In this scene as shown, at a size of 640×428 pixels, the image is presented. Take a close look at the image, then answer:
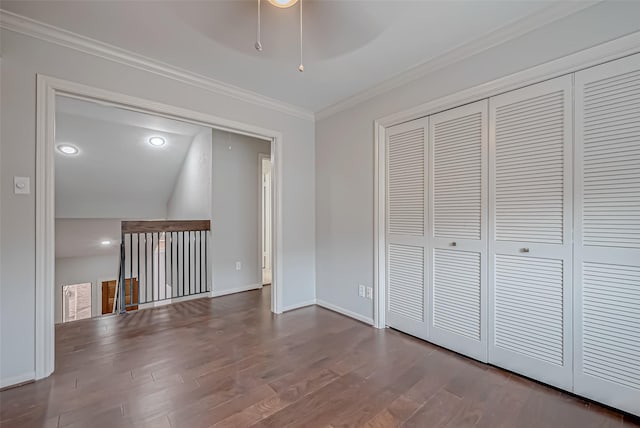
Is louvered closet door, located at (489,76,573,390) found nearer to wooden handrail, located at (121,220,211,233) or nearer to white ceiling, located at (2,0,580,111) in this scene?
white ceiling, located at (2,0,580,111)

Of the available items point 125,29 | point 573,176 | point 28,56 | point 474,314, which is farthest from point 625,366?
point 28,56

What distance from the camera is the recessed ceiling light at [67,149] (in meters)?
4.06

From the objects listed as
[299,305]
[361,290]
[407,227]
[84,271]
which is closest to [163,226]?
[299,305]

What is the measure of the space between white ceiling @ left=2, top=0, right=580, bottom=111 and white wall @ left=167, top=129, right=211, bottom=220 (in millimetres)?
2030

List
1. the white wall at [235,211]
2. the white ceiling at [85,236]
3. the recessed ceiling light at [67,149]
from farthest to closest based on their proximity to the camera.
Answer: the white ceiling at [85,236] < the white wall at [235,211] < the recessed ceiling light at [67,149]

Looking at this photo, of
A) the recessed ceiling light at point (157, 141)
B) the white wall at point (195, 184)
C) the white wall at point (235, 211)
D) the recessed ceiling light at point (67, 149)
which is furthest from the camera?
the recessed ceiling light at point (157, 141)

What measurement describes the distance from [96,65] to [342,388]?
9.76 ft

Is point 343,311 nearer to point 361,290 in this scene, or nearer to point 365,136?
point 361,290

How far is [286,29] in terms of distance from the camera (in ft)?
6.27

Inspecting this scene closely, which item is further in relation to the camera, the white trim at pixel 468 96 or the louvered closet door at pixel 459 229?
the louvered closet door at pixel 459 229

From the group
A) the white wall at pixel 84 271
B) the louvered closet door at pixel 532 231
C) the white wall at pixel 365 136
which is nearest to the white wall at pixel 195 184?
the white wall at pixel 365 136

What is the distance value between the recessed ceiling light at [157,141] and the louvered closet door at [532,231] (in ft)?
15.4

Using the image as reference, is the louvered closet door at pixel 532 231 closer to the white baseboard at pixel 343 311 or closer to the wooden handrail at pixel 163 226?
the white baseboard at pixel 343 311

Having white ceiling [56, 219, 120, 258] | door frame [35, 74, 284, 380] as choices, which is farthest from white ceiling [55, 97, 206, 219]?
door frame [35, 74, 284, 380]
